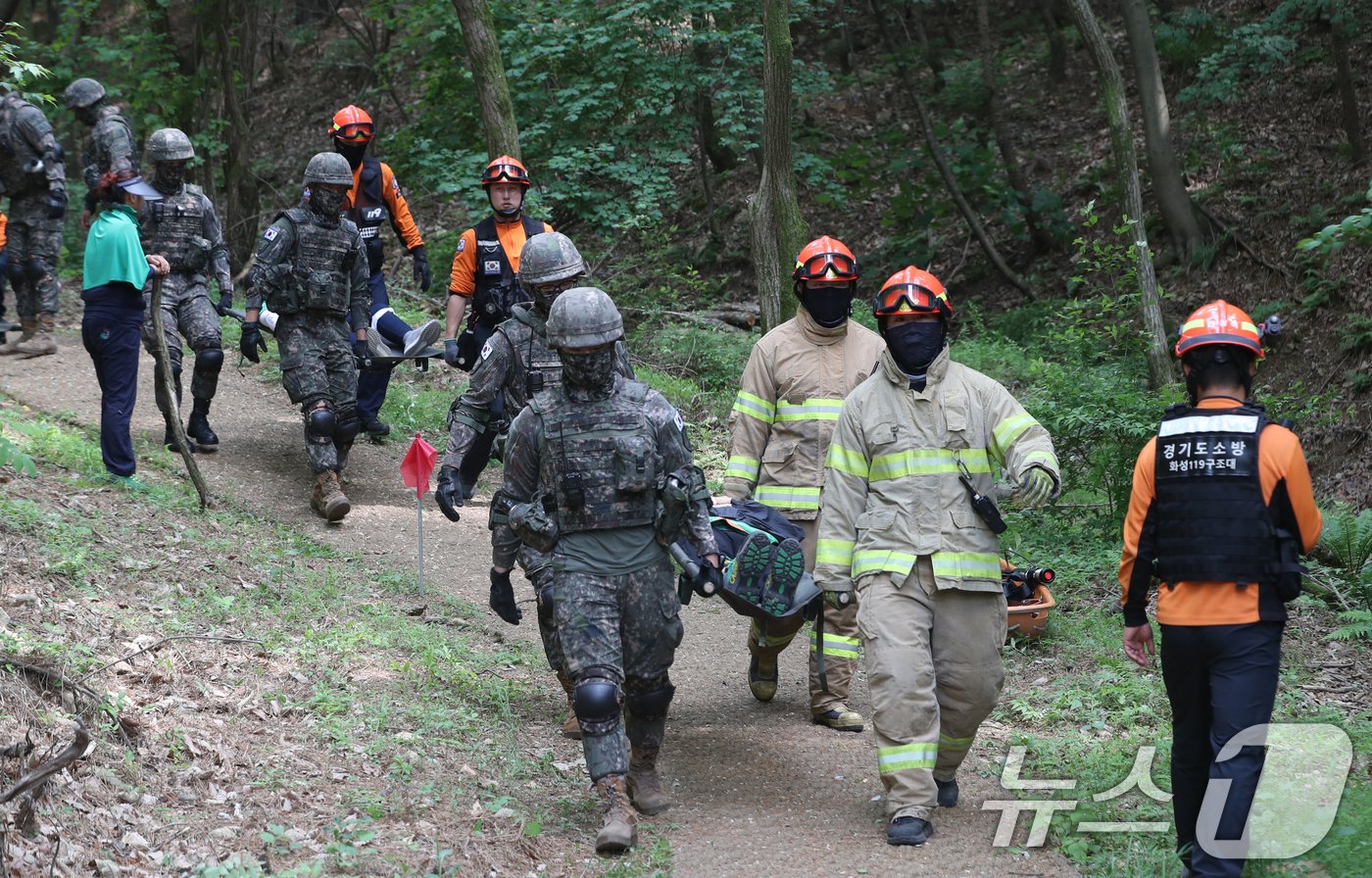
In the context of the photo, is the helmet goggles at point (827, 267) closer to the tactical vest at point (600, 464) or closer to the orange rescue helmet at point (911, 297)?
the orange rescue helmet at point (911, 297)

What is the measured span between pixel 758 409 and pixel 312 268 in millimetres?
4359

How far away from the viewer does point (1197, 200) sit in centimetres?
1652

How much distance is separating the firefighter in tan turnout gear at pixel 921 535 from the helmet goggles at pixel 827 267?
953 millimetres

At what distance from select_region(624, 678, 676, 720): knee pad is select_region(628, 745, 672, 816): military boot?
18 cm

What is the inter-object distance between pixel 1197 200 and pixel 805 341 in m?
12.0

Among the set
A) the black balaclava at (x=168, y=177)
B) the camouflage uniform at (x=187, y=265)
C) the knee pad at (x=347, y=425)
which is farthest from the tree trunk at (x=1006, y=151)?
the black balaclava at (x=168, y=177)

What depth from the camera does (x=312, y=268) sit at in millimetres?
9328

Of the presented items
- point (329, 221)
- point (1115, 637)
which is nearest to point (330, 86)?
point (329, 221)

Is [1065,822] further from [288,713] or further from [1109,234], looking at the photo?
[1109,234]

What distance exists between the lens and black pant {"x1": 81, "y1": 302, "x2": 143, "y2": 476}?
28.4 feet

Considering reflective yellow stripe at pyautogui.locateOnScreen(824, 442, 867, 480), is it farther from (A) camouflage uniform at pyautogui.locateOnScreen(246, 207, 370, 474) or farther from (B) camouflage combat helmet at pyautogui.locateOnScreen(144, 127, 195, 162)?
(B) camouflage combat helmet at pyautogui.locateOnScreen(144, 127, 195, 162)

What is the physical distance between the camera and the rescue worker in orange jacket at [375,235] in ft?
33.7

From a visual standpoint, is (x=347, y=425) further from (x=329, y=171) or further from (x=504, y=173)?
(x=504, y=173)

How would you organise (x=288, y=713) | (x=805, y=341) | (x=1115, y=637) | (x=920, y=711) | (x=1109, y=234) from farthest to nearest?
(x=1109, y=234)
(x=1115, y=637)
(x=805, y=341)
(x=288, y=713)
(x=920, y=711)
